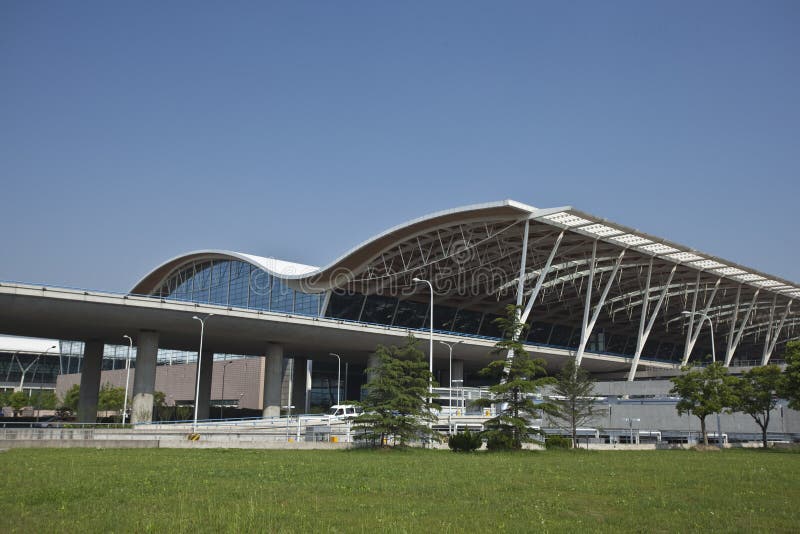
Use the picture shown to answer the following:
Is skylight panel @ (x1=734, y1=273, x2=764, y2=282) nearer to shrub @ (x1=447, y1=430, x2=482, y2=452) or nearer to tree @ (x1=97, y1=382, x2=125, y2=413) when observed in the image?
shrub @ (x1=447, y1=430, x2=482, y2=452)

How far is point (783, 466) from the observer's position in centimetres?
2303

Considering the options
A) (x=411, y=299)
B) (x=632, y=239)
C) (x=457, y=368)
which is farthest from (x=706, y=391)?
(x=411, y=299)

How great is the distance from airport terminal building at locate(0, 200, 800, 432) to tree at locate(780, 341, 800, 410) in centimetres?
1743

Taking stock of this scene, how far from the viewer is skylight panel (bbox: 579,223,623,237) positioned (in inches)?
2290

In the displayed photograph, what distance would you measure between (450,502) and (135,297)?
42.3 metres

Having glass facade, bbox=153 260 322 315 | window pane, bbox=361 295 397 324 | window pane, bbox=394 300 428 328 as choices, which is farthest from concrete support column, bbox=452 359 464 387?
glass facade, bbox=153 260 322 315

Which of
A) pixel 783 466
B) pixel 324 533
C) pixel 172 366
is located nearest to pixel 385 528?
pixel 324 533

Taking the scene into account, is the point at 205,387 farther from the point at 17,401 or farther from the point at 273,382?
the point at 17,401

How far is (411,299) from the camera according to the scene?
80375 millimetres

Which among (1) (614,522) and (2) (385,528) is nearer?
(2) (385,528)

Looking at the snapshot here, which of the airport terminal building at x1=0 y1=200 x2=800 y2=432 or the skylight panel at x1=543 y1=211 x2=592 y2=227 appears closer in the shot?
the airport terminal building at x1=0 y1=200 x2=800 y2=432

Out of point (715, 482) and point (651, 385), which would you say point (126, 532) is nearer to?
point (715, 482)

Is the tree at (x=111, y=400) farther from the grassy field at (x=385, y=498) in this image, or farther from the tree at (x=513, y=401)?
the grassy field at (x=385, y=498)

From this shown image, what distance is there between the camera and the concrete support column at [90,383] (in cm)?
6241
